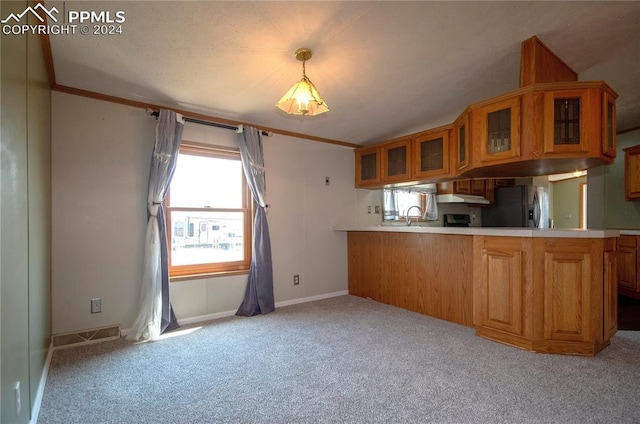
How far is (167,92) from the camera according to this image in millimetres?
2873

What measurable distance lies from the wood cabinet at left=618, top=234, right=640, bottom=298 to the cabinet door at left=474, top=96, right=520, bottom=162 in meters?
3.16

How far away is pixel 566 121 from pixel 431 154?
1542 millimetres

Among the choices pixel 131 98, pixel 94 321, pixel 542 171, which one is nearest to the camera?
pixel 94 321

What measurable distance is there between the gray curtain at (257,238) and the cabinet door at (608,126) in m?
3.21

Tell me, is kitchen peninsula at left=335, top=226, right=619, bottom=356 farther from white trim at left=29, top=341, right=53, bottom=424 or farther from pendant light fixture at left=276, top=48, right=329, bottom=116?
white trim at left=29, top=341, right=53, bottom=424

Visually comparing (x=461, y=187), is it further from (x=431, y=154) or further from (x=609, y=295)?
(x=609, y=295)

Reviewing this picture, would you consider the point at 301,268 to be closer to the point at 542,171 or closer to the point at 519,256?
the point at 519,256

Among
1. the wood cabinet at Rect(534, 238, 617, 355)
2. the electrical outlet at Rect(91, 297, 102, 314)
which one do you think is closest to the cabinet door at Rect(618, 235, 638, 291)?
the wood cabinet at Rect(534, 238, 617, 355)

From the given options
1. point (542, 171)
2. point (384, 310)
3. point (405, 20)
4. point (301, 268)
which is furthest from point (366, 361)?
point (542, 171)

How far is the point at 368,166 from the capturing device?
461 centimetres

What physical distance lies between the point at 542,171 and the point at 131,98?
14.2 ft

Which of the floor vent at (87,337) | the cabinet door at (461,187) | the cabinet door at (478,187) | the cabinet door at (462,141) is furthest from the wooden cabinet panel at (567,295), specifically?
the cabinet door at (478,187)

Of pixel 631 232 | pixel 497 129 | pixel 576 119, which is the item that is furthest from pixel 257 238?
pixel 631 232

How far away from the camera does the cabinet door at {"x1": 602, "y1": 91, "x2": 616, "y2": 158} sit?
2.40 metres
